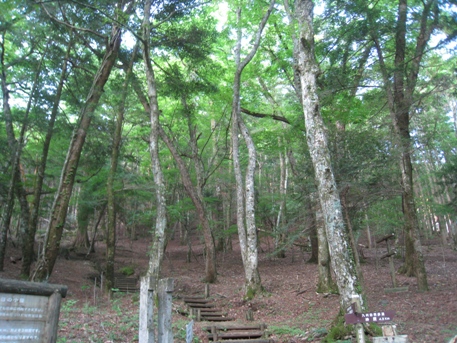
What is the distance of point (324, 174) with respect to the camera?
784cm

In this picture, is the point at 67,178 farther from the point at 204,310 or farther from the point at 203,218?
the point at 203,218

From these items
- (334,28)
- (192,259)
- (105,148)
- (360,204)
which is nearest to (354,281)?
(360,204)

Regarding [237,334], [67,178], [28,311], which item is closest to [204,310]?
[237,334]

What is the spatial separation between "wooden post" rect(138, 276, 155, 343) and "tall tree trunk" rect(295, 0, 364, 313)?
12.6 feet

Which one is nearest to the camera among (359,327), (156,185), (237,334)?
(359,327)

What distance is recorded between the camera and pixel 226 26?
18.0 m

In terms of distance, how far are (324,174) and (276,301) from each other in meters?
5.83

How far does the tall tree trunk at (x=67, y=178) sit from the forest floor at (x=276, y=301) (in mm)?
1374

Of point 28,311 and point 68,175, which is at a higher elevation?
point 68,175

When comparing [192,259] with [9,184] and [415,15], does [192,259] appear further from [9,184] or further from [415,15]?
[415,15]

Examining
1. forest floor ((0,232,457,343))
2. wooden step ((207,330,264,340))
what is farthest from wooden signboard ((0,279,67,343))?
wooden step ((207,330,264,340))

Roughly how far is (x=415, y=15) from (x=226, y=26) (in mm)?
8794

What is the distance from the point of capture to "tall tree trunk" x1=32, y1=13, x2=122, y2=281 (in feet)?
35.1

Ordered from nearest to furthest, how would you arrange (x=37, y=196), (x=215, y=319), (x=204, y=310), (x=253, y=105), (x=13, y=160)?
(x=215, y=319), (x=204, y=310), (x=37, y=196), (x=13, y=160), (x=253, y=105)
